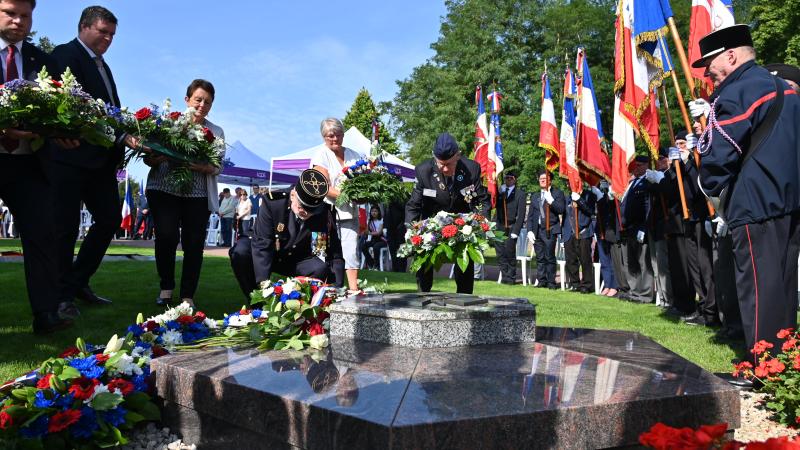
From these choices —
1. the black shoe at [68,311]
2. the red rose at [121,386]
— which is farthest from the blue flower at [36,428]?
the black shoe at [68,311]

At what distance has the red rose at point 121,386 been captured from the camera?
3359 millimetres

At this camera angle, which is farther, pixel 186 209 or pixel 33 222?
pixel 186 209

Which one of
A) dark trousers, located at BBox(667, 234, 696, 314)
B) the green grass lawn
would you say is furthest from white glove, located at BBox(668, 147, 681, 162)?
the green grass lawn

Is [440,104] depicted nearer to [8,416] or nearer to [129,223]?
[129,223]

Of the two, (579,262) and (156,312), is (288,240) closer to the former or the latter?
(156,312)

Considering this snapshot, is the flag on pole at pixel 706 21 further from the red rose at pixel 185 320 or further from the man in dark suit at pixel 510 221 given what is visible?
the man in dark suit at pixel 510 221

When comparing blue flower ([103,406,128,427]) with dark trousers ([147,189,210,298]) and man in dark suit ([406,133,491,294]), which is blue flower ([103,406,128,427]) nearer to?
dark trousers ([147,189,210,298])

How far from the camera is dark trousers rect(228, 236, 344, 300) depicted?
242 inches

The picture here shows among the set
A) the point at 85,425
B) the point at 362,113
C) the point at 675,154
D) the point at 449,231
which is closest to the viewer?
the point at 85,425

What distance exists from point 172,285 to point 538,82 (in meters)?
35.3

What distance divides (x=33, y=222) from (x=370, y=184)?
2966mm

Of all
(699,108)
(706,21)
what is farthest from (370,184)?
(706,21)

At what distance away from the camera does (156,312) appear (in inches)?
247

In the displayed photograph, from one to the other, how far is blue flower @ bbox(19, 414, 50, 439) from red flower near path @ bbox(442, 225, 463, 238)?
3.19 metres
